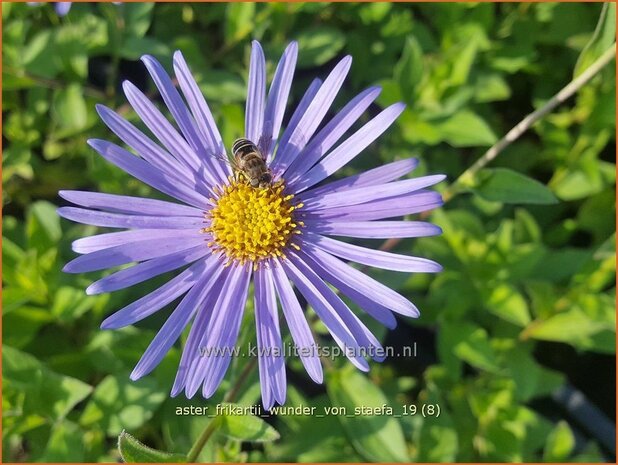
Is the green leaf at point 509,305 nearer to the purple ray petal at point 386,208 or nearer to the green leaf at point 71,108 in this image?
the purple ray petal at point 386,208

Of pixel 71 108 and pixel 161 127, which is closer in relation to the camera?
pixel 161 127

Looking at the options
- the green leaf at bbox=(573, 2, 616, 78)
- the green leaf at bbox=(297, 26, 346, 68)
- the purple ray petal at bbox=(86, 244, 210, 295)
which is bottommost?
the purple ray petal at bbox=(86, 244, 210, 295)

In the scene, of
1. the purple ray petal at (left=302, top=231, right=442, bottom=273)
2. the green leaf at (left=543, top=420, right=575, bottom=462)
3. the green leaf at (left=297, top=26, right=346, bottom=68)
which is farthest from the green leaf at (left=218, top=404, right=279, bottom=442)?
the green leaf at (left=297, top=26, right=346, bottom=68)

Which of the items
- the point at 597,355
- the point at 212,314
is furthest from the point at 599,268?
the point at 212,314

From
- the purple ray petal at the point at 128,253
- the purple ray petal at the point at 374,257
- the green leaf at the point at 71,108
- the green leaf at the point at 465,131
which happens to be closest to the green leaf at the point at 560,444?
the green leaf at the point at 465,131

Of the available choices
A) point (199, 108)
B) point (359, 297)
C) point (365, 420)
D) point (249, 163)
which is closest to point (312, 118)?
point (249, 163)

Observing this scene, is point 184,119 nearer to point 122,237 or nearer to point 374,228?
point 122,237

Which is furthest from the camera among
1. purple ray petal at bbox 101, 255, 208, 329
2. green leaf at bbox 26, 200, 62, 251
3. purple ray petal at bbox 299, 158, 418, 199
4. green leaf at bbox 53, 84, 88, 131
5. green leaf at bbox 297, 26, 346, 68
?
green leaf at bbox 297, 26, 346, 68

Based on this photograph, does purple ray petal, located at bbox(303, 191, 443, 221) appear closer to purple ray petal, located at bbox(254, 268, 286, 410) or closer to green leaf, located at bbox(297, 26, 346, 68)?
purple ray petal, located at bbox(254, 268, 286, 410)
